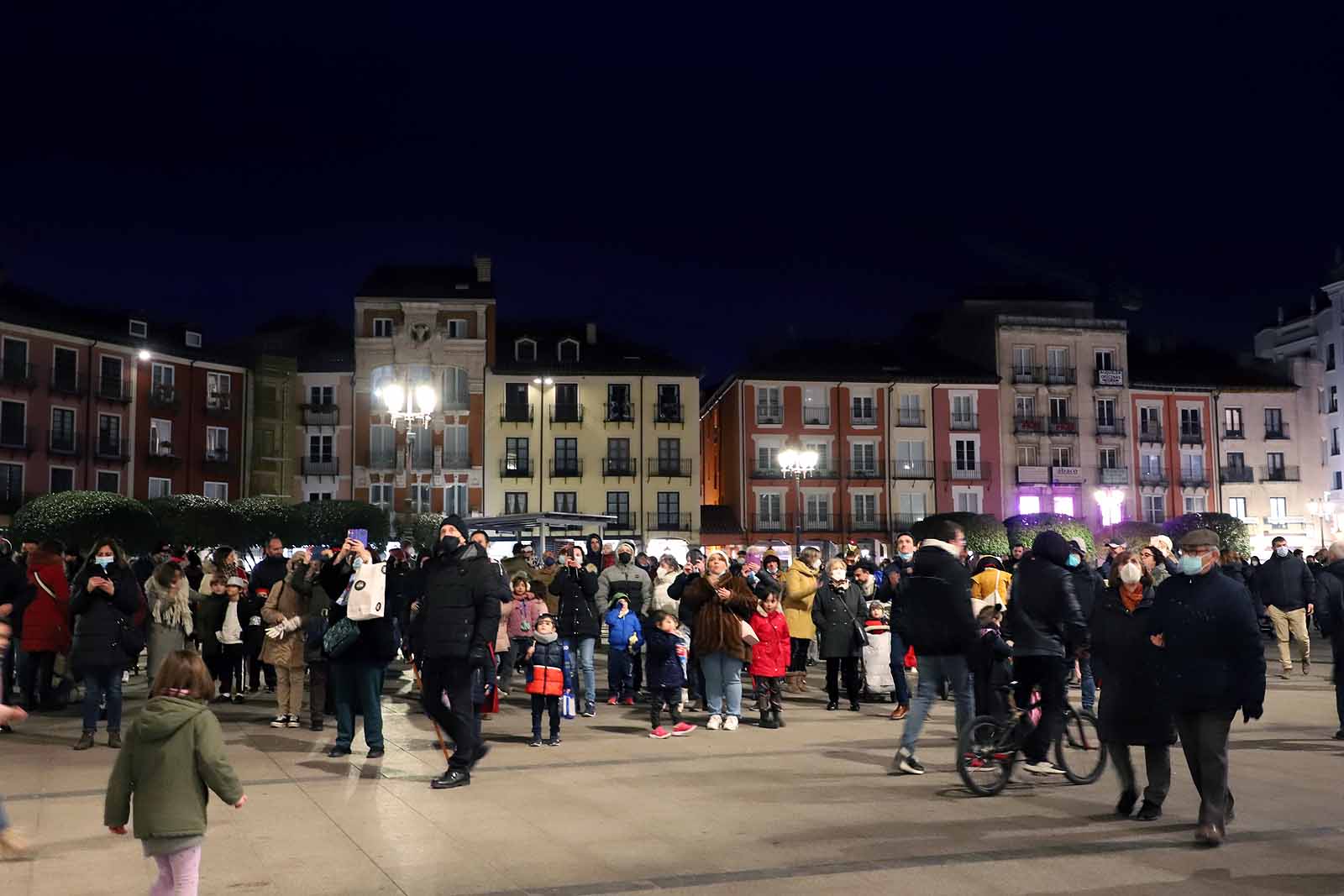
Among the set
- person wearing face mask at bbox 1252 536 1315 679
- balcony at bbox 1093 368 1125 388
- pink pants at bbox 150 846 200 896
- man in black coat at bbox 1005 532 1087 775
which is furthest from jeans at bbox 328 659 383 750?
balcony at bbox 1093 368 1125 388

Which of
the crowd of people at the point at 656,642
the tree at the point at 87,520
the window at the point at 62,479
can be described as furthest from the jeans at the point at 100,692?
the window at the point at 62,479

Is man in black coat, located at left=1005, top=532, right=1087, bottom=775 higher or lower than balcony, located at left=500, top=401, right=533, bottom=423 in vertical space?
lower

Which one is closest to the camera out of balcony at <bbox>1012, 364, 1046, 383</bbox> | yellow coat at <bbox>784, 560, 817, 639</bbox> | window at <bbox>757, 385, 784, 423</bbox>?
yellow coat at <bbox>784, 560, 817, 639</bbox>

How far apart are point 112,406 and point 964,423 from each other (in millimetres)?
39174

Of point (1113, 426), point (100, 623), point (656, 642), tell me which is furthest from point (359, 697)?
point (1113, 426)

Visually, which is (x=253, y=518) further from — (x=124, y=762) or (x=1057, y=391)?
(x=124, y=762)

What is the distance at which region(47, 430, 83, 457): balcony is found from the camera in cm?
5117

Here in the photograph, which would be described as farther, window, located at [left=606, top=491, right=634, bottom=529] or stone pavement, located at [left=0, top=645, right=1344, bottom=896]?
window, located at [left=606, top=491, right=634, bottom=529]

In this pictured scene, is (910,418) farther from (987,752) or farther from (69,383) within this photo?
(987,752)

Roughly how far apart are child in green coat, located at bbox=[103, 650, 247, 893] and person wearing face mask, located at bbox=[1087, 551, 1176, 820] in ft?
18.2

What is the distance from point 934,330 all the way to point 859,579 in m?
55.5

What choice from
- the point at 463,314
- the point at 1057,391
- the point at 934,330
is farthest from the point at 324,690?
the point at 934,330

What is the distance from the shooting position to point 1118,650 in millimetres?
8336

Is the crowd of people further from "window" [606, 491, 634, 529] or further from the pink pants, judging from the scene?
"window" [606, 491, 634, 529]
